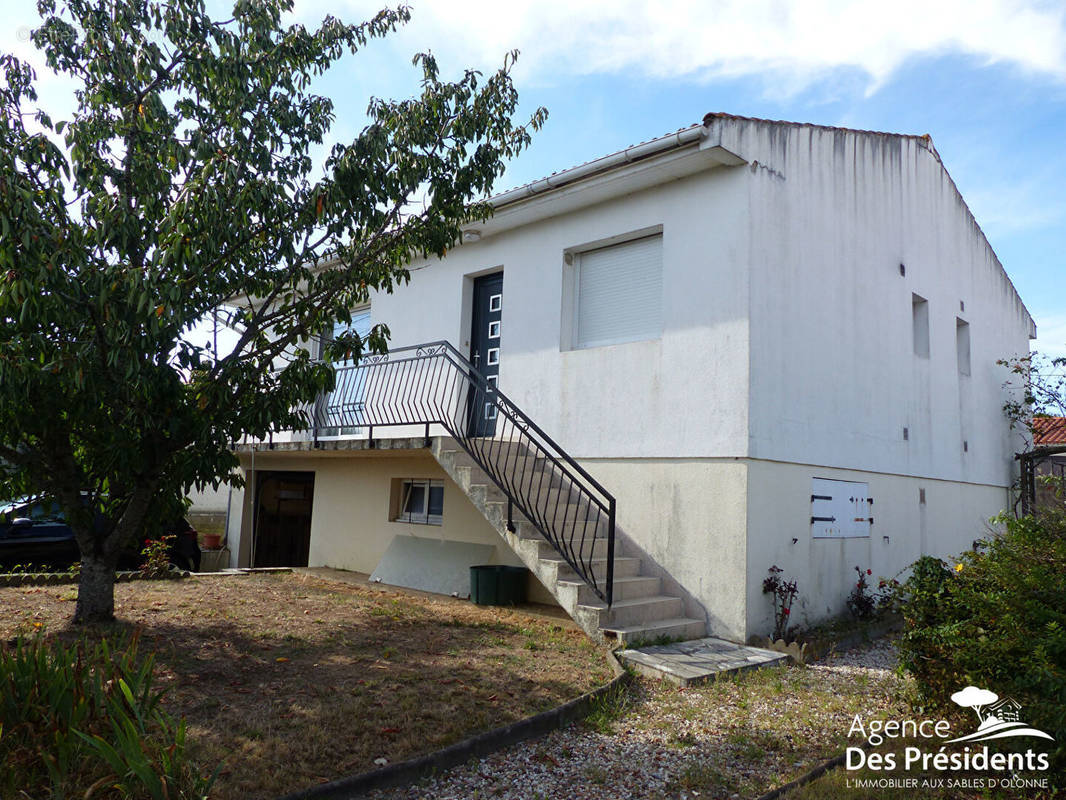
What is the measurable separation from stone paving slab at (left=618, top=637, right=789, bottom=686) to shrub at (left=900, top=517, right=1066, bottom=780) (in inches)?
59.8

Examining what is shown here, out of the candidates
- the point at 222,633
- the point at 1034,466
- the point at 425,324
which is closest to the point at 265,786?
the point at 222,633

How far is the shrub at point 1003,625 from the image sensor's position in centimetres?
377

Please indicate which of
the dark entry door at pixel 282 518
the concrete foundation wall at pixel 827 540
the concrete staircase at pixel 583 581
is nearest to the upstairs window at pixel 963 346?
the concrete foundation wall at pixel 827 540

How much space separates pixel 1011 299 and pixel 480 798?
45.4ft

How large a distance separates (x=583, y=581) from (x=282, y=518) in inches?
361

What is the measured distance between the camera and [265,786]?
3525 millimetres

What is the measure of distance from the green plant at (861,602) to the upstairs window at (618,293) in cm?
357

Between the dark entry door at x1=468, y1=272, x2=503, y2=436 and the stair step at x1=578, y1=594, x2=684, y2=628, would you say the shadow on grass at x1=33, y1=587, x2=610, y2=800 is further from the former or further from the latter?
the dark entry door at x1=468, y1=272, x2=503, y2=436

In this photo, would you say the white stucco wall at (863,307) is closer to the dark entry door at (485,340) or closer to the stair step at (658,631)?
the stair step at (658,631)

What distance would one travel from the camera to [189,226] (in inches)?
215

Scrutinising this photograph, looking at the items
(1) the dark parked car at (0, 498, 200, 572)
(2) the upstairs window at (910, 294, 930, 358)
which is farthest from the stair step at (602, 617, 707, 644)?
(1) the dark parked car at (0, 498, 200, 572)

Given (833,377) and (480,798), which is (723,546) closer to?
(833,377)

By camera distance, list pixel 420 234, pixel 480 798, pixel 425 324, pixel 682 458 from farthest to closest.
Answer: pixel 425 324 → pixel 682 458 → pixel 420 234 → pixel 480 798

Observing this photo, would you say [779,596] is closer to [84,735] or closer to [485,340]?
[485,340]
